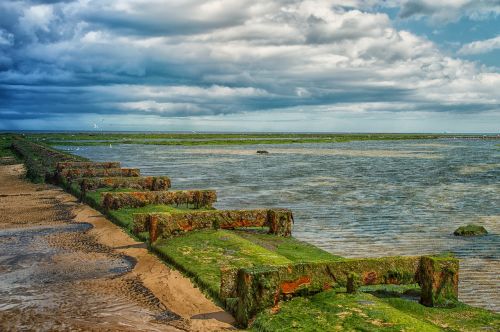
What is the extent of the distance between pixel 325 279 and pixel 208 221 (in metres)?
7.74

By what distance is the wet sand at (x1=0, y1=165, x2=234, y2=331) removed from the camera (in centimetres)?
1002

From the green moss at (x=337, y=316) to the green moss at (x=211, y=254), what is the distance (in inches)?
92.4

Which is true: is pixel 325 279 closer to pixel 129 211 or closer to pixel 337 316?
pixel 337 316

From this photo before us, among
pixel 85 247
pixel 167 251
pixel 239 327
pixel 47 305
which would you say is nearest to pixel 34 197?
pixel 85 247

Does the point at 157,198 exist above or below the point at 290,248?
above

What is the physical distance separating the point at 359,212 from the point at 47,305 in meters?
17.8

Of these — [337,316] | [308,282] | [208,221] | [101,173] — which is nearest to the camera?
[337,316]

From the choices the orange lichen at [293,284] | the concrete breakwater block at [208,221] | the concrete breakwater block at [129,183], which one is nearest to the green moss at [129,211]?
the concrete breakwater block at [208,221]

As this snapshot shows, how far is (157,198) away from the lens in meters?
24.0

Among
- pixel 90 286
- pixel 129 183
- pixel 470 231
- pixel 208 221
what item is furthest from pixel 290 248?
pixel 129 183

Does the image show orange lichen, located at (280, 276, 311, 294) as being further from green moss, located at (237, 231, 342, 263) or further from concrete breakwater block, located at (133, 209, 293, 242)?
concrete breakwater block, located at (133, 209, 293, 242)

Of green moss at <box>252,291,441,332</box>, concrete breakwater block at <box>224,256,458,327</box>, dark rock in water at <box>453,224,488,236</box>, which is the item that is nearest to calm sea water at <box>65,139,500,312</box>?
dark rock in water at <box>453,224,488,236</box>

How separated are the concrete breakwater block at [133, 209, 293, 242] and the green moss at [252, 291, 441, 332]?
25.1 feet

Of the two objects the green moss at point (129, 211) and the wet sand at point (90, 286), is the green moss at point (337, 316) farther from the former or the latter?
the green moss at point (129, 211)
